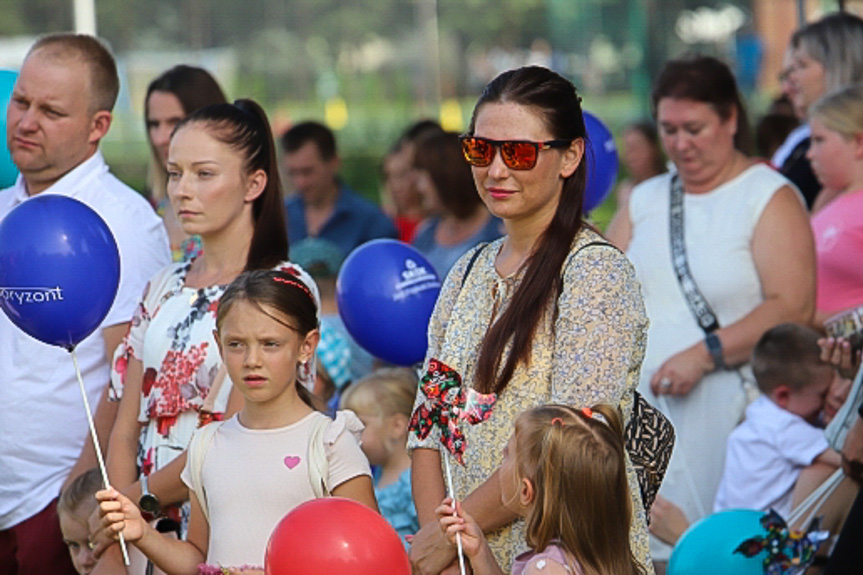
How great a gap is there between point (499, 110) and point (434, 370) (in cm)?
62

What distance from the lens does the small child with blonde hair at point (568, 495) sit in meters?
2.86

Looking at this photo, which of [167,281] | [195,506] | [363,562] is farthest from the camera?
[167,281]

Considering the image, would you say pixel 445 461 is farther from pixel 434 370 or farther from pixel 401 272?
pixel 401 272

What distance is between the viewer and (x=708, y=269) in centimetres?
486

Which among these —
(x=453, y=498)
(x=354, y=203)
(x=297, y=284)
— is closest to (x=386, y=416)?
(x=297, y=284)

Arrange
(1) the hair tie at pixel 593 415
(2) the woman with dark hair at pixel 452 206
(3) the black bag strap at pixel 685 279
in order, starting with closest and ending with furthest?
(1) the hair tie at pixel 593 415
(3) the black bag strap at pixel 685 279
(2) the woman with dark hair at pixel 452 206

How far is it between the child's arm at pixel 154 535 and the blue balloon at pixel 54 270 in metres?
0.54

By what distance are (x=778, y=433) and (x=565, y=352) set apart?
2.07 metres

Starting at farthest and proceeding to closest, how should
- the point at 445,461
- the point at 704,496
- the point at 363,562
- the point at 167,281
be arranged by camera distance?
the point at 704,496, the point at 167,281, the point at 445,461, the point at 363,562

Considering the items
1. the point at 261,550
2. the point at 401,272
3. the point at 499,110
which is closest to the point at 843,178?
the point at 401,272

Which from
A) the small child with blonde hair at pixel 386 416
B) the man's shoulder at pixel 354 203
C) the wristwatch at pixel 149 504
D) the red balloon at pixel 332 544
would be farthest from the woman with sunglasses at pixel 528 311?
the man's shoulder at pixel 354 203

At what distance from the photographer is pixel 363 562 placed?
279 cm

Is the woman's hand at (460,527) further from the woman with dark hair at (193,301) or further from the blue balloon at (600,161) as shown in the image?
the blue balloon at (600,161)

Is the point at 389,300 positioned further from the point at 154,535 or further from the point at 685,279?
the point at 154,535
